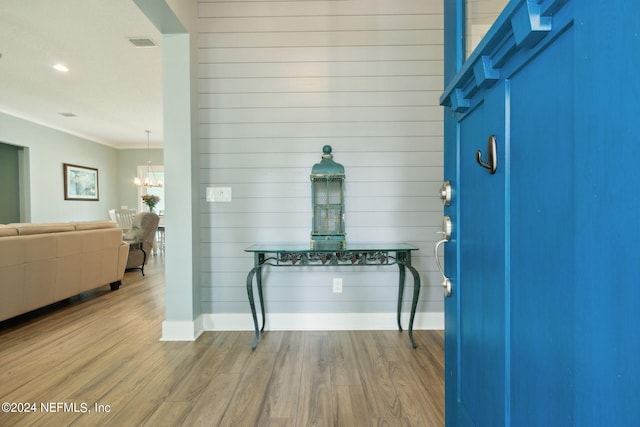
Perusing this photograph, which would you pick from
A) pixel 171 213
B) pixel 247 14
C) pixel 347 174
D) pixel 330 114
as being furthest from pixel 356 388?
pixel 247 14

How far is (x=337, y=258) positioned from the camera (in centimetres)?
246

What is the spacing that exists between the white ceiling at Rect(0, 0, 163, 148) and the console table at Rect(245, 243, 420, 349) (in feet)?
8.26

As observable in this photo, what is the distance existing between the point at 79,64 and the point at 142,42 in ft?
3.85

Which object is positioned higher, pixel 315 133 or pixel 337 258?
pixel 315 133

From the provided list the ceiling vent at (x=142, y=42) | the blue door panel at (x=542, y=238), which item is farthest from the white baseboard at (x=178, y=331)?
the ceiling vent at (x=142, y=42)

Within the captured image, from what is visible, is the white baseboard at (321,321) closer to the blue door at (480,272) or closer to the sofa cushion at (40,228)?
the blue door at (480,272)

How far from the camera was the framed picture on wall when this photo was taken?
23.8ft

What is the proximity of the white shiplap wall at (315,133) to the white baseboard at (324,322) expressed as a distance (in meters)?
0.06

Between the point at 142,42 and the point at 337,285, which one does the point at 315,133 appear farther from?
the point at 142,42

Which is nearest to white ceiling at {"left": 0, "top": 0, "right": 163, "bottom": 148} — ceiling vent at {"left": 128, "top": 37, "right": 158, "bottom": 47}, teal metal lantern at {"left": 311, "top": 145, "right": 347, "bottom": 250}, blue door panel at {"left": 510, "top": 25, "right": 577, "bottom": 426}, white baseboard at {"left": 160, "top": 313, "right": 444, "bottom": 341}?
ceiling vent at {"left": 128, "top": 37, "right": 158, "bottom": 47}

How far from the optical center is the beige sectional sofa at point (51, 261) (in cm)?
273

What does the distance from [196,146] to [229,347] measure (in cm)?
157

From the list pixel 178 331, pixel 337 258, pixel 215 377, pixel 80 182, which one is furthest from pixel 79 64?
pixel 80 182

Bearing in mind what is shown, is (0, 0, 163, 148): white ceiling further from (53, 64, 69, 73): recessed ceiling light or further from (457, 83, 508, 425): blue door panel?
(457, 83, 508, 425): blue door panel
